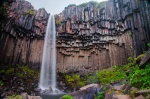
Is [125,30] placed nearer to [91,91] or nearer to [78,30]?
[78,30]

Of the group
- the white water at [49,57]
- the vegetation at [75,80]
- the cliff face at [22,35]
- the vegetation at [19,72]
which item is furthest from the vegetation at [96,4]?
the vegetation at [19,72]

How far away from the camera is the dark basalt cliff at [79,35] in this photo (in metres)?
22.1

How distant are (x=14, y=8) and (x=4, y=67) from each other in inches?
381

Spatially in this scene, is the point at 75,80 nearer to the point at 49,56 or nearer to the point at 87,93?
the point at 49,56

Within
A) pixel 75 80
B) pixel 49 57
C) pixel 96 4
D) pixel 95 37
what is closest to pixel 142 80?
pixel 75 80

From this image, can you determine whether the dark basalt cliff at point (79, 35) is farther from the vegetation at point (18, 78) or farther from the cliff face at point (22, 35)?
the vegetation at point (18, 78)

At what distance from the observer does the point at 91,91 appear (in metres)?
10.8

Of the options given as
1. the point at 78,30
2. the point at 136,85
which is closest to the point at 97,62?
the point at 78,30

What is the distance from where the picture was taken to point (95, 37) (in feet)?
81.0

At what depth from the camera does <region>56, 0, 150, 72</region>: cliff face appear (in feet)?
75.4

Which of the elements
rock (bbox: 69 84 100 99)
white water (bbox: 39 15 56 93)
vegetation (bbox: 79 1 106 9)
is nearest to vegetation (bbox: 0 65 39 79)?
white water (bbox: 39 15 56 93)

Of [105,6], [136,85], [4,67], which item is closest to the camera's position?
[136,85]

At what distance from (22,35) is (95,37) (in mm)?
11186

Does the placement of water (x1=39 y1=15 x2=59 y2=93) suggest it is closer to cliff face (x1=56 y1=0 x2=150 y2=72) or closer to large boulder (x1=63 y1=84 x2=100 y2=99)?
cliff face (x1=56 y1=0 x2=150 y2=72)
